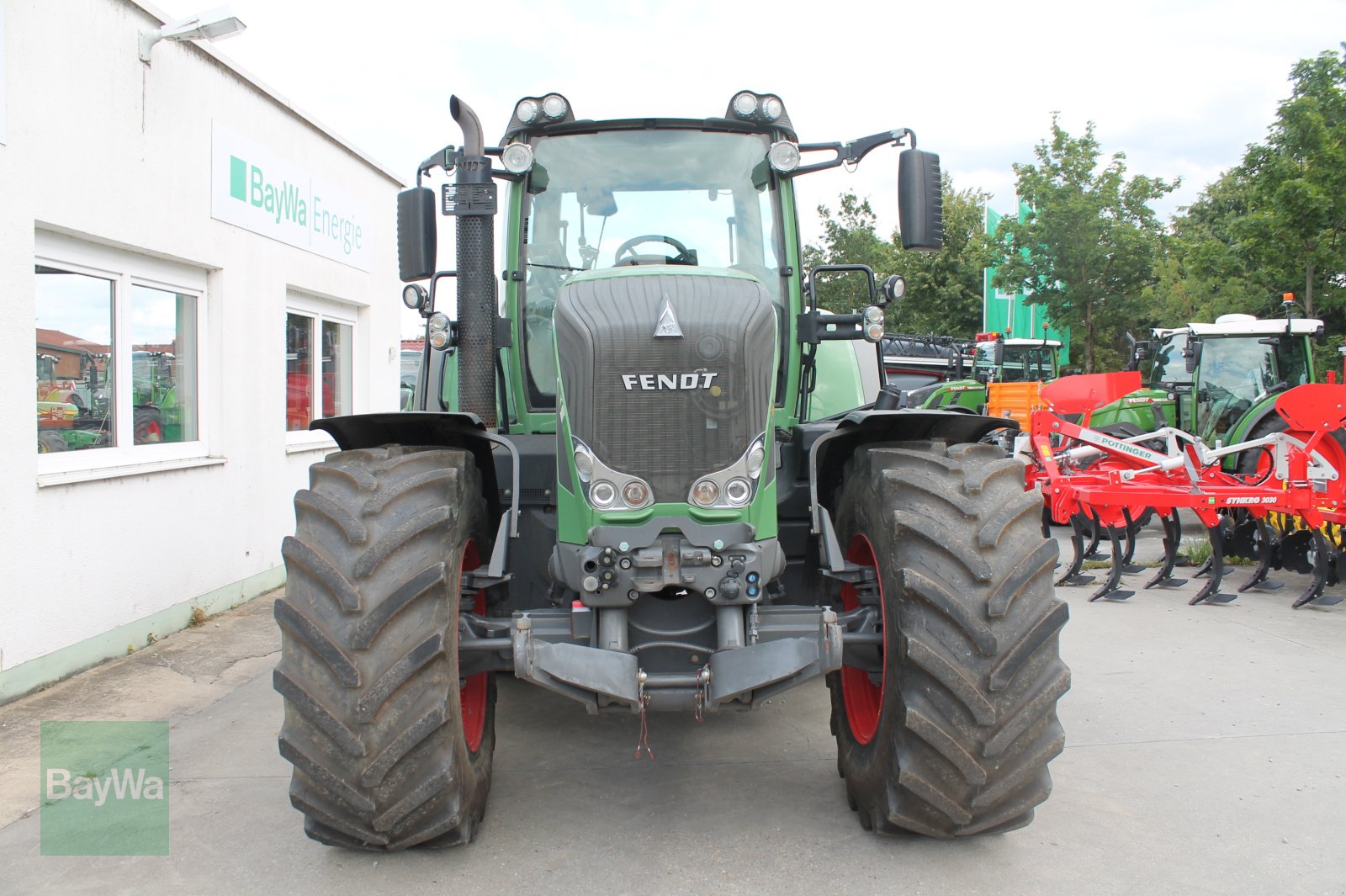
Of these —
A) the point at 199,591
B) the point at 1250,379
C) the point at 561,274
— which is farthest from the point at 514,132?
the point at 1250,379

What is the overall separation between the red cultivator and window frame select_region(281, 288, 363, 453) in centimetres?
590

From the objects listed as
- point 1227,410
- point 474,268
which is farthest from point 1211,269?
point 474,268

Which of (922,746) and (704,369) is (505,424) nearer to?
(704,369)

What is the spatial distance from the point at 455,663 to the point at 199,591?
4.42 meters

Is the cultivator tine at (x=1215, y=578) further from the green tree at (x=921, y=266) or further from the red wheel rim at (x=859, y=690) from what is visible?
the green tree at (x=921, y=266)

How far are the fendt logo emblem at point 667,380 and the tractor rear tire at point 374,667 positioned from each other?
2.34 ft

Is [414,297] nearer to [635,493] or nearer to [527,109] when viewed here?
[527,109]

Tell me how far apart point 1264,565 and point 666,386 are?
6.86m

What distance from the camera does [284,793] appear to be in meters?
3.83

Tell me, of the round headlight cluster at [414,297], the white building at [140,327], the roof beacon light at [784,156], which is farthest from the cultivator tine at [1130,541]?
the white building at [140,327]

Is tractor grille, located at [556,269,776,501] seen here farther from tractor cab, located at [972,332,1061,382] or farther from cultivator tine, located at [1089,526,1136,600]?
tractor cab, located at [972,332,1061,382]

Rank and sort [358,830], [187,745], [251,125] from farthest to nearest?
[251,125] → [187,745] → [358,830]

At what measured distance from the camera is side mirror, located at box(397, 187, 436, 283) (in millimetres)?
4250

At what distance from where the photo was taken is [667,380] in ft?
10.2
